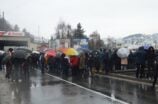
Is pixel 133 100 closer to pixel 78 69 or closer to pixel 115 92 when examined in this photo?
pixel 115 92

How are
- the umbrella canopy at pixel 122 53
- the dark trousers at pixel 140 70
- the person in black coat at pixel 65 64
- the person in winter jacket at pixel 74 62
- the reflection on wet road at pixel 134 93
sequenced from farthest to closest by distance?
the person in black coat at pixel 65 64, the umbrella canopy at pixel 122 53, the person in winter jacket at pixel 74 62, the dark trousers at pixel 140 70, the reflection on wet road at pixel 134 93

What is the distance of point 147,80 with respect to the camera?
63.1 ft

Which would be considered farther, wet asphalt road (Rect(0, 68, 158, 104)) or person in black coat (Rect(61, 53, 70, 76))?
person in black coat (Rect(61, 53, 70, 76))

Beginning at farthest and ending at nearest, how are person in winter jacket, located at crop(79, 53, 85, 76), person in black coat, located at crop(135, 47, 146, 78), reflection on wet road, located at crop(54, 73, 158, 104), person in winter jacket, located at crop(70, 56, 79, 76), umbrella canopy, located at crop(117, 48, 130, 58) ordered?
umbrella canopy, located at crop(117, 48, 130, 58), person in winter jacket, located at crop(70, 56, 79, 76), person in winter jacket, located at crop(79, 53, 85, 76), person in black coat, located at crop(135, 47, 146, 78), reflection on wet road, located at crop(54, 73, 158, 104)

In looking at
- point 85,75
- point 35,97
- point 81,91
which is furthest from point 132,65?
point 35,97

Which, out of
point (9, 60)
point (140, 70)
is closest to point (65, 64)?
point (9, 60)

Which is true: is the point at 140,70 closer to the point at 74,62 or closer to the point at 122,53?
the point at 122,53

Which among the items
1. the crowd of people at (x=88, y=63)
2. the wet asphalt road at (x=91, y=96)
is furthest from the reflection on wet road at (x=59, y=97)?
the crowd of people at (x=88, y=63)

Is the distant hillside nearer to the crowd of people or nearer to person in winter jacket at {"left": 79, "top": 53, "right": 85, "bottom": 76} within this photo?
the crowd of people

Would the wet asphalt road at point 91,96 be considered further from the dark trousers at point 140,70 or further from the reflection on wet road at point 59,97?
the dark trousers at point 140,70

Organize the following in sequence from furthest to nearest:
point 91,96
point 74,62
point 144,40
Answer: point 144,40 → point 74,62 → point 91,96

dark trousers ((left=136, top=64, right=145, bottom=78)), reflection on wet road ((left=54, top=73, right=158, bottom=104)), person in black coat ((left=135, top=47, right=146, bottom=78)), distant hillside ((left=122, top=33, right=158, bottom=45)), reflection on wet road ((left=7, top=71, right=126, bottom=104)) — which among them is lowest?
reflection on wet road ((left=7, top=71, right=126, bottom=104))

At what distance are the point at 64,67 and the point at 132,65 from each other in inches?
199

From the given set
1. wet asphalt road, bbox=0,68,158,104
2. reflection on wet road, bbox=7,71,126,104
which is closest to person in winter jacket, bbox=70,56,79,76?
wet asphalt road, bbox=0,68,158,104
